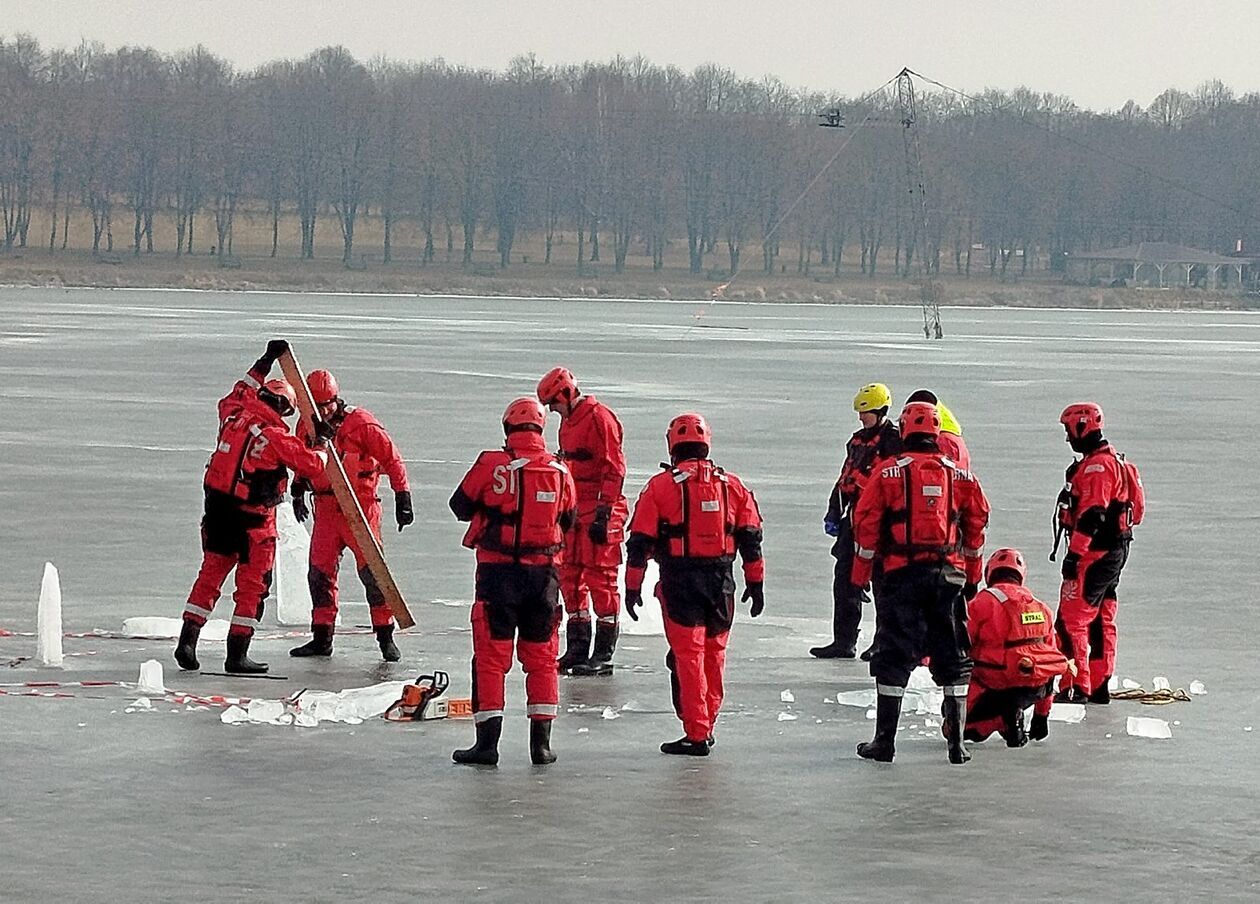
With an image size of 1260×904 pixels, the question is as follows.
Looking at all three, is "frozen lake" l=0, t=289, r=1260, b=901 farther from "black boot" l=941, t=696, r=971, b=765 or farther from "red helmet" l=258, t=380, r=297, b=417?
"red helmet" l=258, t=380, r=297, b=417

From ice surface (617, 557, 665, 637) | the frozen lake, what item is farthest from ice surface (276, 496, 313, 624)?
ice surface (617, 557, 665, 637)

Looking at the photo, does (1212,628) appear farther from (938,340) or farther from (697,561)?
(938,340)

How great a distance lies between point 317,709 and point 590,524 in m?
2.06

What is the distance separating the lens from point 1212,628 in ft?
41.9

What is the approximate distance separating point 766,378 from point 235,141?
118 metres

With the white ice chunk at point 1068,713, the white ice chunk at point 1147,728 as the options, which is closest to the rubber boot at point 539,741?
the white ice chunk at point 1068,713

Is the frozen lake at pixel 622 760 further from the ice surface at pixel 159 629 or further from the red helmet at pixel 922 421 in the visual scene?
the red helmet at pixel 922 421

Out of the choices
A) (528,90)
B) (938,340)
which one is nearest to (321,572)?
(938,340)

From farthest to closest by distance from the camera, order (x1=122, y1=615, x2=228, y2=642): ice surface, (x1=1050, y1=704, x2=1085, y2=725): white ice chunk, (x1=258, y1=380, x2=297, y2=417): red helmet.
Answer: (x1=122, y1=615, x2=228, y2=642): ice surface
(x1=258, y1=380, x2=297, y2=417): red helmet
(x1=1050, y1=704, x2=1085, y2=725): white ice chunk

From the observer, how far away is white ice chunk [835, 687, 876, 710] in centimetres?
1048

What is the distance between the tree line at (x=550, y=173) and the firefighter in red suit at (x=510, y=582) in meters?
125

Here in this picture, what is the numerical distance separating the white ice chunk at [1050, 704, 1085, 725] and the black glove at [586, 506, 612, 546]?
7.89ft

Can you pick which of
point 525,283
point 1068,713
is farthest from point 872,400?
point 525,283

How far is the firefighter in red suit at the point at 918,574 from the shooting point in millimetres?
9039
